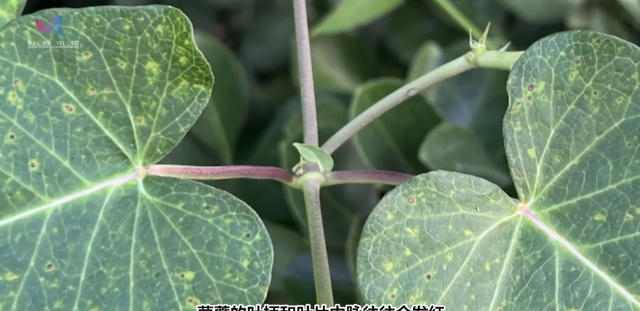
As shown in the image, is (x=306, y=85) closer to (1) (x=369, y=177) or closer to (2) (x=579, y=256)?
(1) (x=369, y=177)

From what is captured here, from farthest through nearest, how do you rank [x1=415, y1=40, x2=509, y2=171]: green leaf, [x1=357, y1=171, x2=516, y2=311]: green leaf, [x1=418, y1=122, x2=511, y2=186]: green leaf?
[x1=415, y1=40, x2=509, y2=171]: green leaf < [x1=418, y1=122, x2=511, y2=186]: green leaf < [x1=357, y1=171, x2=516, y2=311]: green leaf

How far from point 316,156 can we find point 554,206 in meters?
0.18

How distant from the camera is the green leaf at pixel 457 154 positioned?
2.14ft

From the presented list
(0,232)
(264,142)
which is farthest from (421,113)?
(0,232)

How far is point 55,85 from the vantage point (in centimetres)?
46

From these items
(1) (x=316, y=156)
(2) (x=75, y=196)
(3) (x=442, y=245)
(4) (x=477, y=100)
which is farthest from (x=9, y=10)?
(4) (x=477, y=100)

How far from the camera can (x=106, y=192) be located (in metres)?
0.47

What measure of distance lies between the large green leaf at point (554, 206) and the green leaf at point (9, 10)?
319mm

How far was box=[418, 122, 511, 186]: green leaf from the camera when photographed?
0.65m

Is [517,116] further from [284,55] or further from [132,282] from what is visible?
[284,55]

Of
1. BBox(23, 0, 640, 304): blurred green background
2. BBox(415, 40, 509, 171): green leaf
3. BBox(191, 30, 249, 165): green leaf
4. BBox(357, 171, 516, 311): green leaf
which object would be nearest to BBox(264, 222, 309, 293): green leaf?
BBox(23, 0, 640, 304): blurred green background

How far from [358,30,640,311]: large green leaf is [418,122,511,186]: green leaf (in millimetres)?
188

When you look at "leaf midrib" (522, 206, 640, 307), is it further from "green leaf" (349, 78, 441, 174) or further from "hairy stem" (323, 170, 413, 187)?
"green leaf" (349, 78, 441, 174)

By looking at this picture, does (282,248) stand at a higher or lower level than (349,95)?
lower
